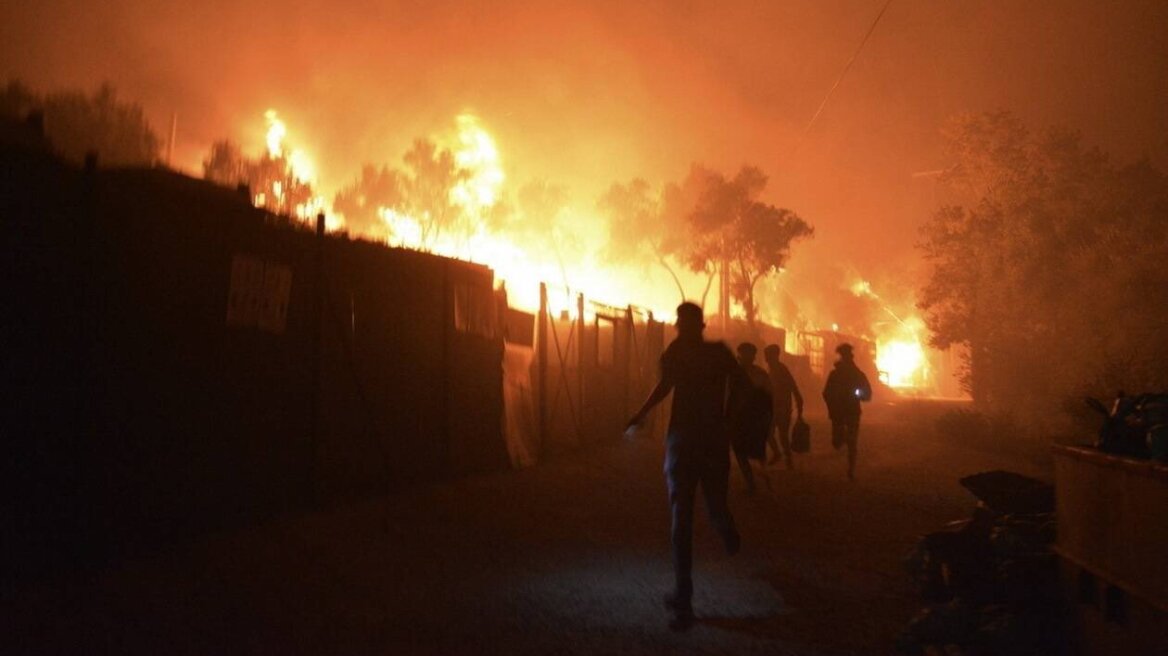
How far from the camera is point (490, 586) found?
17.9ft

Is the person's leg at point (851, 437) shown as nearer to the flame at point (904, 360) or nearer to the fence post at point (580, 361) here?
the fence post at point (580, 361)

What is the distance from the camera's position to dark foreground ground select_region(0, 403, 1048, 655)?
429 cm

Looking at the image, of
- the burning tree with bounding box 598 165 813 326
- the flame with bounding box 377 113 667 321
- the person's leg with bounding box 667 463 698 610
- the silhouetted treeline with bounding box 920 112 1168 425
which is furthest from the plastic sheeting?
the flame with bounding box 377 113 667 321

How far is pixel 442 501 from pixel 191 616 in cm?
387

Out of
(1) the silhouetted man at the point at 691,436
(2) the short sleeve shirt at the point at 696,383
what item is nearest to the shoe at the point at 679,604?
(1) the silhouetted man at the point at 691,436

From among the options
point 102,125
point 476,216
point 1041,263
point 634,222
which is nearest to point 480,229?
point 476,216

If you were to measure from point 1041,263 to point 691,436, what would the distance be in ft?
97.9

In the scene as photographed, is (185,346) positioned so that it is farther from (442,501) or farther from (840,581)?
(840,581)

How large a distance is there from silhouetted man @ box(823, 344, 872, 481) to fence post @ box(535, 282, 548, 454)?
4152mm

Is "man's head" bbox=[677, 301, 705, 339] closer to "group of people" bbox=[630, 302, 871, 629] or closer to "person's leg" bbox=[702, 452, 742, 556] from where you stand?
"group of people" bbox=[630, 302, 871, 629]

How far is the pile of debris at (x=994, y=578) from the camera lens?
4.09 meters

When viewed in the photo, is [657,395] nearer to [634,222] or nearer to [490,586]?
[490,586]

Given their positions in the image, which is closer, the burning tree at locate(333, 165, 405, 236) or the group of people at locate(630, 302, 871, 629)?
the group of people at locate(630, 302, 871, 629)

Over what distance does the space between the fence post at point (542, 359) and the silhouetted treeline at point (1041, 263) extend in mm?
16613
